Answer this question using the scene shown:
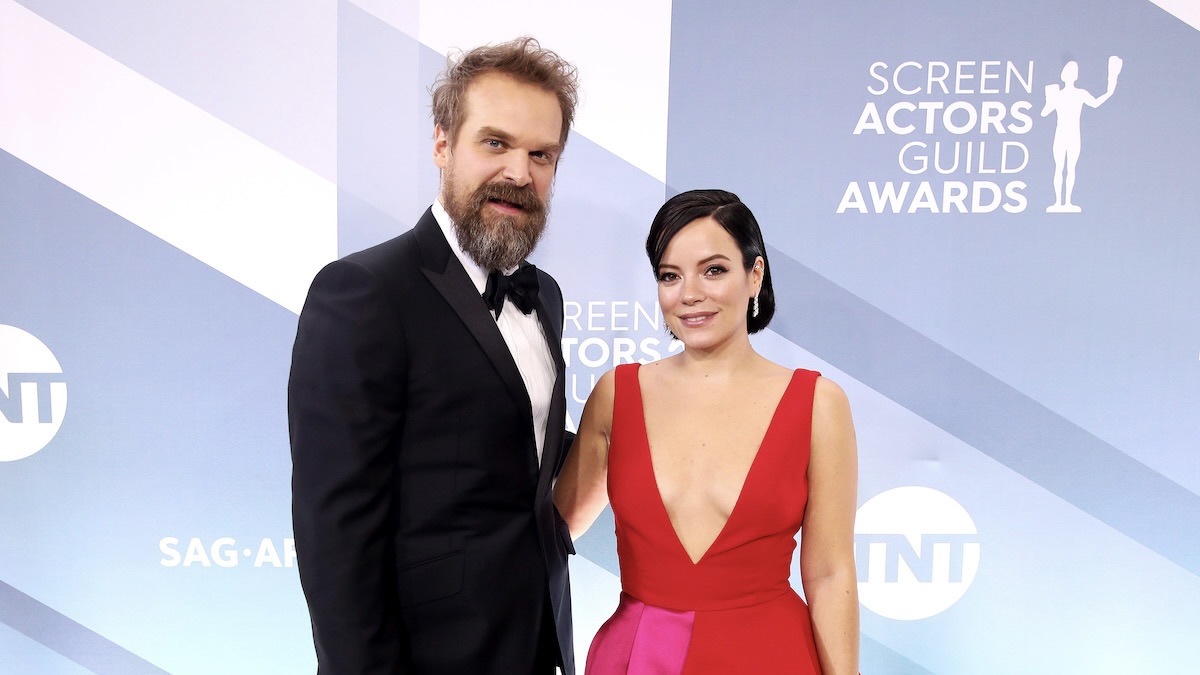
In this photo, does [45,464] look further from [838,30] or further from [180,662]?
[838,30]

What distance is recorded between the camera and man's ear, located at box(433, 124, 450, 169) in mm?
1727

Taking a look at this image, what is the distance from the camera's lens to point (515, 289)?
1707 millimetres

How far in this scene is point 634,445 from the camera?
70.7 inches

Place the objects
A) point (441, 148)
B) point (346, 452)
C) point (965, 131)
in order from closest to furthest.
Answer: point (346, 452) → point (441, 148) → point (965, 131)

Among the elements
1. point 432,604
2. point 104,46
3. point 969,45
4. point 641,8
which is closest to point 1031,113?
point 969,45

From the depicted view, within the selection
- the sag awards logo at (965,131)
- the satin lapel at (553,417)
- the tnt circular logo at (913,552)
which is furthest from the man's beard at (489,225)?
the tnt circular logo at (913,552)

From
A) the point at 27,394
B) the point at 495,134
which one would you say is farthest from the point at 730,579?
the point at 27,394

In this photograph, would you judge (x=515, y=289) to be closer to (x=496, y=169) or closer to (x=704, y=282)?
(x=496, y=169)

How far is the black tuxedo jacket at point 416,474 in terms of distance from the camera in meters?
1.41

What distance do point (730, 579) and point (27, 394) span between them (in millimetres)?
2540

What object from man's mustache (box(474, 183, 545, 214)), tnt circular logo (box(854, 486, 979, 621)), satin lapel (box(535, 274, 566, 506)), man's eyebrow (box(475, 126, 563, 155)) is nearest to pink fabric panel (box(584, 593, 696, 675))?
satin lapel (box(535, 274, 566, 506))

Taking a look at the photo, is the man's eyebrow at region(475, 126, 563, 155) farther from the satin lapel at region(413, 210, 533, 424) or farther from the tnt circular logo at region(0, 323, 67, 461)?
the tnt circular logo at region(0, 323, 67, 461)

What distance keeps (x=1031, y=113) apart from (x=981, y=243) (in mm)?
471

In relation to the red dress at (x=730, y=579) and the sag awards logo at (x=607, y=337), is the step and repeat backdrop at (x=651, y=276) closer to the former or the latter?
the sag awards logo at (x=607, y=337)
